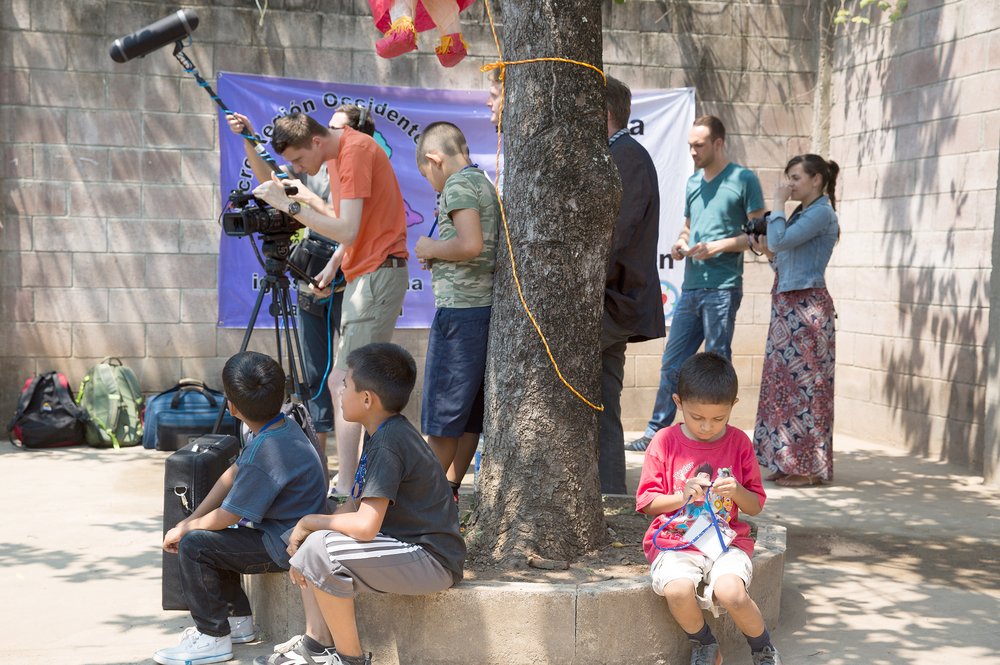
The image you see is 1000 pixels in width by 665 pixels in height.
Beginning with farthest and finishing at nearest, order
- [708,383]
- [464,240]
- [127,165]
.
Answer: [127,165] < [464,240] < [708,383]

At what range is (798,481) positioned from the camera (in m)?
6.38

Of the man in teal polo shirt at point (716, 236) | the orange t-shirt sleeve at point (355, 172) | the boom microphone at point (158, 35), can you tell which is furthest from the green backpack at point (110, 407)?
the man in teal polo shirt at point (716, 236)

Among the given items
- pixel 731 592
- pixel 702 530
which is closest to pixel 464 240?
pixel 702 530

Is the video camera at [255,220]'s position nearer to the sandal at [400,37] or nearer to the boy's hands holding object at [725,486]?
the sandal at [400,37]

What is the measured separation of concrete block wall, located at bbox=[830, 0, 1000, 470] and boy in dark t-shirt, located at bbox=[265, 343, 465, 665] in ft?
13.0

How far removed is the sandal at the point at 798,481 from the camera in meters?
6.36

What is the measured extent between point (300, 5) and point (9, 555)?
13.6 ft

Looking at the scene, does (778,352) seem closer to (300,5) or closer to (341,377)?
(341,377)

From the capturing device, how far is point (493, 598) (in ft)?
11.6

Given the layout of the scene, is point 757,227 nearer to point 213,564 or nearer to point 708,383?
point 708,383

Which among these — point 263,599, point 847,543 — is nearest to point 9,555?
point 263,599

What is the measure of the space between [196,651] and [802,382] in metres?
3.74

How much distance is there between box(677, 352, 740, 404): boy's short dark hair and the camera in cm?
363

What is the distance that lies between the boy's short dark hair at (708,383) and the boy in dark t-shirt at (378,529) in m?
0.81
